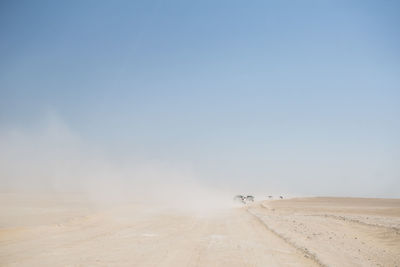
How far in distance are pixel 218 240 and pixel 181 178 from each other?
98587 mm

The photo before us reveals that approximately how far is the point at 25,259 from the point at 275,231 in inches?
522

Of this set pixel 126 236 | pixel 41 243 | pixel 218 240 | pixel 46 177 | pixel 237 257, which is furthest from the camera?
pixel 46 177

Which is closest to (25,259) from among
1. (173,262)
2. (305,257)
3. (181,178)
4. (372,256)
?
(173,262)

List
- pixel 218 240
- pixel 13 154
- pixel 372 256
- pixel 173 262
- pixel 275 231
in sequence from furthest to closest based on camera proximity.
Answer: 1. pixel 13 154
2. pixel 275 231
3. pixel 218 240
4. pixel 372 256
5. pixel 173 262

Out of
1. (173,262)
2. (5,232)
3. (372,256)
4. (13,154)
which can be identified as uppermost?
(13,154)

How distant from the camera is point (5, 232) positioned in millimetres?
15461

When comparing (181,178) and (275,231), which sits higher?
(181,178)

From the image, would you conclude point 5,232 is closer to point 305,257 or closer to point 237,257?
point 237,257

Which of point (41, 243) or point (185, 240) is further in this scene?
point (185, 240)

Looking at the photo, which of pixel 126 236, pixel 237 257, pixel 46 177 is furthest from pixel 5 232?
pixel 46 177

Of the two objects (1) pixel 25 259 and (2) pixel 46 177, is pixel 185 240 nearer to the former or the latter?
(1) pixel 25 259

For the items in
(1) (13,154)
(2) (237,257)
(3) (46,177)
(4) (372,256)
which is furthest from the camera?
(1) (13,154)

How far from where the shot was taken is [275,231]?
60.5ft

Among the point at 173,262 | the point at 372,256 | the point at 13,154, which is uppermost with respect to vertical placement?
the point at 13,154
